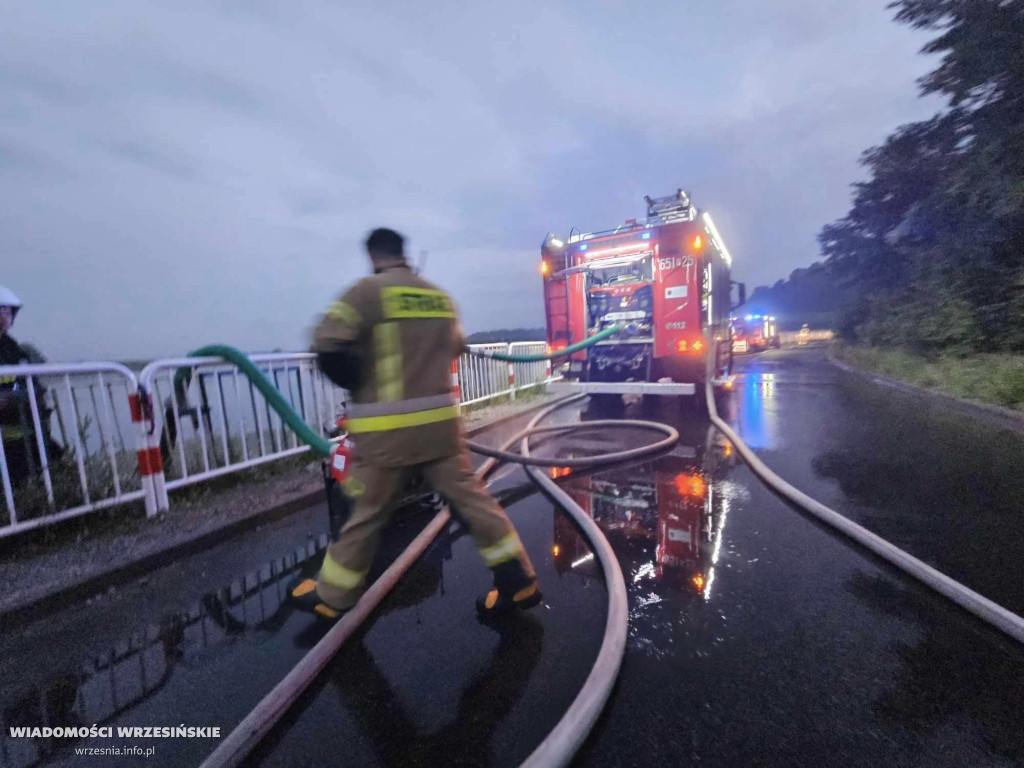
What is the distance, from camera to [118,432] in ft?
11.5

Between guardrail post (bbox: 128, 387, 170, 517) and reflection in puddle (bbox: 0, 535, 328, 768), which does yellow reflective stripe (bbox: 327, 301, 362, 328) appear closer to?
reflection in puddle (bbox: 0, 535, 328, 768)

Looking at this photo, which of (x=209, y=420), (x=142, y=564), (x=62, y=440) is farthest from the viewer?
(x=209, y=420)

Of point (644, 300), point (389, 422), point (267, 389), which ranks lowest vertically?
point (389, 422)

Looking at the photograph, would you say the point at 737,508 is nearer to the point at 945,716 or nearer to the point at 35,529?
the point at 945,716

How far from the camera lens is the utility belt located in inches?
79.7

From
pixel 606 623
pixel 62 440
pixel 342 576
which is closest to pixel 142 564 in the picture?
pixel 62 440

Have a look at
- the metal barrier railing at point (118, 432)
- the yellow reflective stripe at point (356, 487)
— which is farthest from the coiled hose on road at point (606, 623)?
the yellow reflective stripe at point (356, 487)

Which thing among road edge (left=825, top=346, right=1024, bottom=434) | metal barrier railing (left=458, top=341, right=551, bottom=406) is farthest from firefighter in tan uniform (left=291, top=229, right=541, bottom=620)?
road edge (left=825, top=346, right=1024, bottom=434)

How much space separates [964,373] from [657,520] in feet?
28.8

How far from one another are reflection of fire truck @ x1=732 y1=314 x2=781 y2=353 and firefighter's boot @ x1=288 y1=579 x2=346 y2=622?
2281 centimetres

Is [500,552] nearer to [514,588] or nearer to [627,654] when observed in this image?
[514,588]

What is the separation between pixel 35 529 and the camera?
302cm

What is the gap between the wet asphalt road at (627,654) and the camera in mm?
1587

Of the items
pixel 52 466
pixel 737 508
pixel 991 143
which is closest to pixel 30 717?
pixel 52 466
